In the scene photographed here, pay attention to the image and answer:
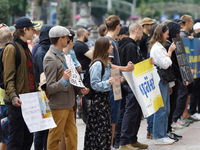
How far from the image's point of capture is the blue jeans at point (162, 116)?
739 centimetres

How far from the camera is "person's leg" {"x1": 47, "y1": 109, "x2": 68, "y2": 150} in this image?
543cm

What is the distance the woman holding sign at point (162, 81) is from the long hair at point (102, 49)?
152 centimetres

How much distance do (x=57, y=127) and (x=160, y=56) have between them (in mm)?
2679

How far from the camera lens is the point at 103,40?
239 inches

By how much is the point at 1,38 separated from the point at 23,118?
1.36m

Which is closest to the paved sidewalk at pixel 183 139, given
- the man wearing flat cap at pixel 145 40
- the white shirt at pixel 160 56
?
the white shirt at pixel 160 56

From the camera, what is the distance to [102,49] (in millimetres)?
6086

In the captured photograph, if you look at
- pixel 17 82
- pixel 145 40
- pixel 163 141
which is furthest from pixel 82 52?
pixel 17 82

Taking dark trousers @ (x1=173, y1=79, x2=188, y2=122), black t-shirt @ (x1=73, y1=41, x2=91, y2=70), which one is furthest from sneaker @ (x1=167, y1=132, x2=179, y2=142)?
black t-shirt @ (x1=73, y1=41, x2=91, y2=70)

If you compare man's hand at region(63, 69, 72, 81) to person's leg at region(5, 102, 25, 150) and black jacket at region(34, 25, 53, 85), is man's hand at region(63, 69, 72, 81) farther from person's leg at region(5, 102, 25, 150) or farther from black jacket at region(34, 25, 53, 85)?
black jacket at region(34, 25, 53, 85)

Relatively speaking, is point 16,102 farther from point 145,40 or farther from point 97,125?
point 145,40

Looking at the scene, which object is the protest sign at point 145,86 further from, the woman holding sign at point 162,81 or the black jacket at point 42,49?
the black jacket at point 42,49

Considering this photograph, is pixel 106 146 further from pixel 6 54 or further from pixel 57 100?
pixel 6 54

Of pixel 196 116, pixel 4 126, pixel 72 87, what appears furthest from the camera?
pixel 196 116
